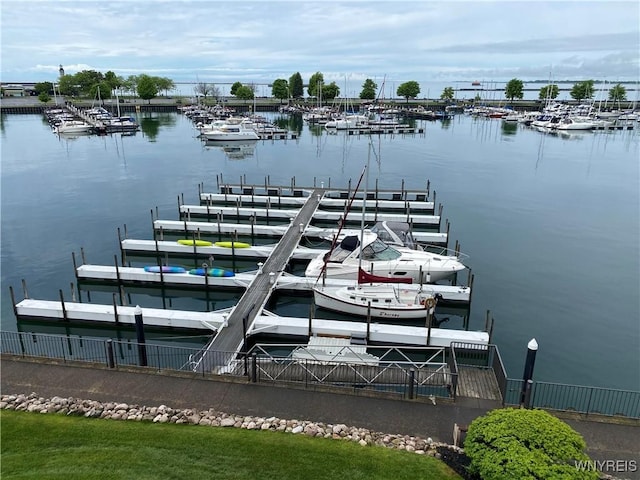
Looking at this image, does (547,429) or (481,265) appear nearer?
(547,429)

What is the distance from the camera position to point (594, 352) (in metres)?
27.2

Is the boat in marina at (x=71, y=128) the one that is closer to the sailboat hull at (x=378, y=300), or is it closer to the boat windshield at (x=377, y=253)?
the boat windshield at (x=377, y=253)

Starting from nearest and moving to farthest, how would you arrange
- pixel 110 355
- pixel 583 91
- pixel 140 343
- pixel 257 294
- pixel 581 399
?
1. pixel 110 355
2. pixel 140 343
3. pixel 581 399
4. pixel 257 294
5. pixel 583 91

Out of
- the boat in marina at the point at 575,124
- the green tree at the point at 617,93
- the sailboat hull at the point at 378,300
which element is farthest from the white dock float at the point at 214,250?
the green tree at the point at 617,93

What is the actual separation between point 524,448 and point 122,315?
22.9m

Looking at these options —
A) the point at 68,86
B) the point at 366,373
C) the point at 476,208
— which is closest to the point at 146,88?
the point at 68,86

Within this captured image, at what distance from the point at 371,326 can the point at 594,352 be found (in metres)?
13.3

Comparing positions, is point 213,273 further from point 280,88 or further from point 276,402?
point 280,88

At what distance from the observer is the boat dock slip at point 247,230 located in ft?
134

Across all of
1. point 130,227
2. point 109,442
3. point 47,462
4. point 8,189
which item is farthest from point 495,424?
point 8,189

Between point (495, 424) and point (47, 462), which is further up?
point (495, 424)

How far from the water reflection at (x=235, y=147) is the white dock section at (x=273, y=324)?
207 ft

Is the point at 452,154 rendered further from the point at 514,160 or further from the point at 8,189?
the point at 8,189

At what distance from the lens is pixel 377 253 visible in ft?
105
